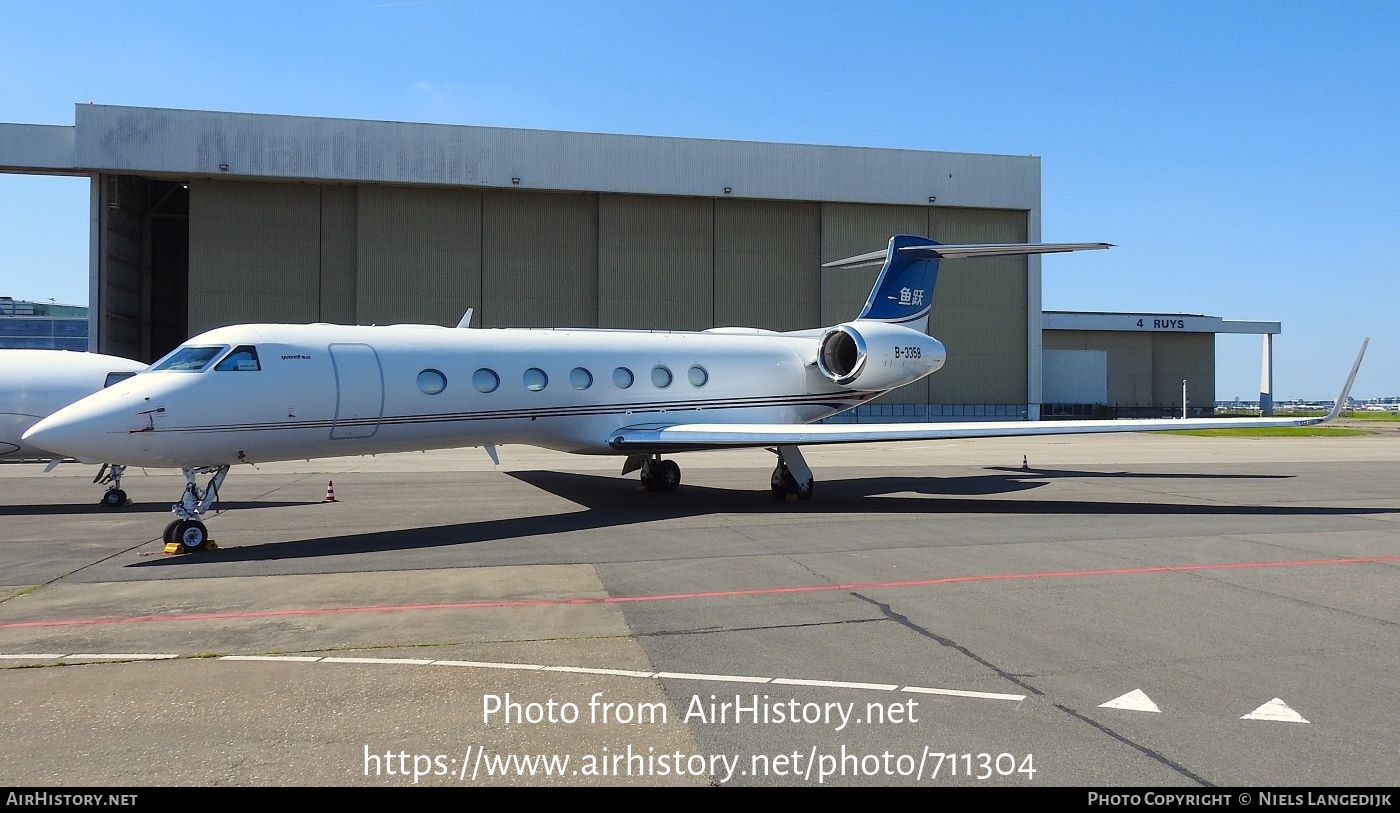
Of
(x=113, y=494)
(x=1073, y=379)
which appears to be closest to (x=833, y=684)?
(x=113, y=494)

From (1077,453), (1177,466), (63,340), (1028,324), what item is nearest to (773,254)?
(1028,324)

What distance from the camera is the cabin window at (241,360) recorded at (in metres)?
10.4

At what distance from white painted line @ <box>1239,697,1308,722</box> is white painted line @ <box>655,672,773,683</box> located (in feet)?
8.23

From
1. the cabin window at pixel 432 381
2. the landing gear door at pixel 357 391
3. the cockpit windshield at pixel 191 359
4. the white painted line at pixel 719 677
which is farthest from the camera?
the cabin window at pixel 432 381

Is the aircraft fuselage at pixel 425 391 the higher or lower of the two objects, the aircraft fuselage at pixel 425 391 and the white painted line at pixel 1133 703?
the higher

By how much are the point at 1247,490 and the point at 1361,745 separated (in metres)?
14.3

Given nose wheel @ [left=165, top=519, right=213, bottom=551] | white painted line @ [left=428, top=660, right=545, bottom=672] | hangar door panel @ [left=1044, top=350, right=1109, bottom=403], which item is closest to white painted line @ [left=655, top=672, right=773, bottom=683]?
white painted line @ [left=428, top=660, right=545, bottom=672]

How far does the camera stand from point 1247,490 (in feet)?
54.5

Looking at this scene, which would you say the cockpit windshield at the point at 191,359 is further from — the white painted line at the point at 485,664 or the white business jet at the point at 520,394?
the white painted line at the point at 485,664

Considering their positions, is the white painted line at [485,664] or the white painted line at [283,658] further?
the white painted line at [283,658]

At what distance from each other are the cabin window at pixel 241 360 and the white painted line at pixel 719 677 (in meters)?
7.59

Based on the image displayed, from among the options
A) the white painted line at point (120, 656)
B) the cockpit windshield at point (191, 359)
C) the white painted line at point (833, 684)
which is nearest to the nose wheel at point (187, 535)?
the cockpit windshield at point (191, 359)

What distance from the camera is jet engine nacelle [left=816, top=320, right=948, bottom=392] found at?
55.5ft
